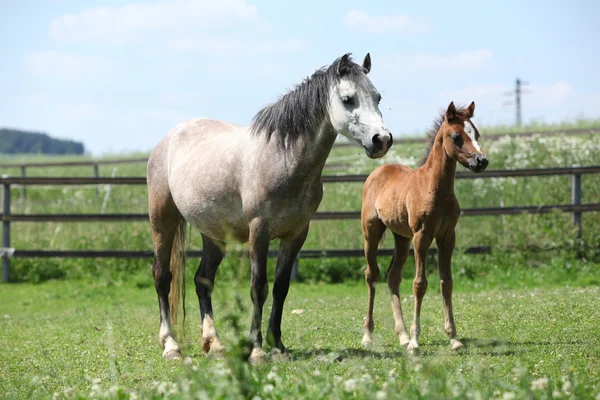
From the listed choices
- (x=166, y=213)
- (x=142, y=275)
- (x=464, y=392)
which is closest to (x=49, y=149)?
(x=142, y=275)

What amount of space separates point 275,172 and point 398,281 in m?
1.87

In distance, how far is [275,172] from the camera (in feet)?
19.4

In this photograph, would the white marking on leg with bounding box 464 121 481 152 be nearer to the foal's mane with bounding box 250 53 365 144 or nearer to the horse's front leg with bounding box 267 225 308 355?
the foal's mane with bounding box 250 53 365 144

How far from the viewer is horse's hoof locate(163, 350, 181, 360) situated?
6.49 metres

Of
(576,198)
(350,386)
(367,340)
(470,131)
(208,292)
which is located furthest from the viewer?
(576,198)

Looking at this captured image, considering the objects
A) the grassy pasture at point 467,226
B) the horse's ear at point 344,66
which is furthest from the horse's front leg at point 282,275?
the grassy pasture at point 467,226

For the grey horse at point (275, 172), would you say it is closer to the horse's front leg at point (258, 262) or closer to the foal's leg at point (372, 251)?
the horse's front leg at point (258, 262)

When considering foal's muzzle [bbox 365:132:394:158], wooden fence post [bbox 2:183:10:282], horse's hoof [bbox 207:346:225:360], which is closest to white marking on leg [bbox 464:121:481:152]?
foal's muzzle [bbox 365:132:394:158]

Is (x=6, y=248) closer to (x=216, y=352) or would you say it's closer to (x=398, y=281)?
(x=216, y=352)

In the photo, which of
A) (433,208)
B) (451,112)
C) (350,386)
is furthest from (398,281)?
(350,386)

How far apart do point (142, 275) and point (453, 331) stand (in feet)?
23.1

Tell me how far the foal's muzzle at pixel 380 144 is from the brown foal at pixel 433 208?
1049 millimetres

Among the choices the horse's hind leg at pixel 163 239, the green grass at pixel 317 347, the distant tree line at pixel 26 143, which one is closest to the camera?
the green grass at pixel 317 347

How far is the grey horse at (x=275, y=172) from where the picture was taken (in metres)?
5.69
